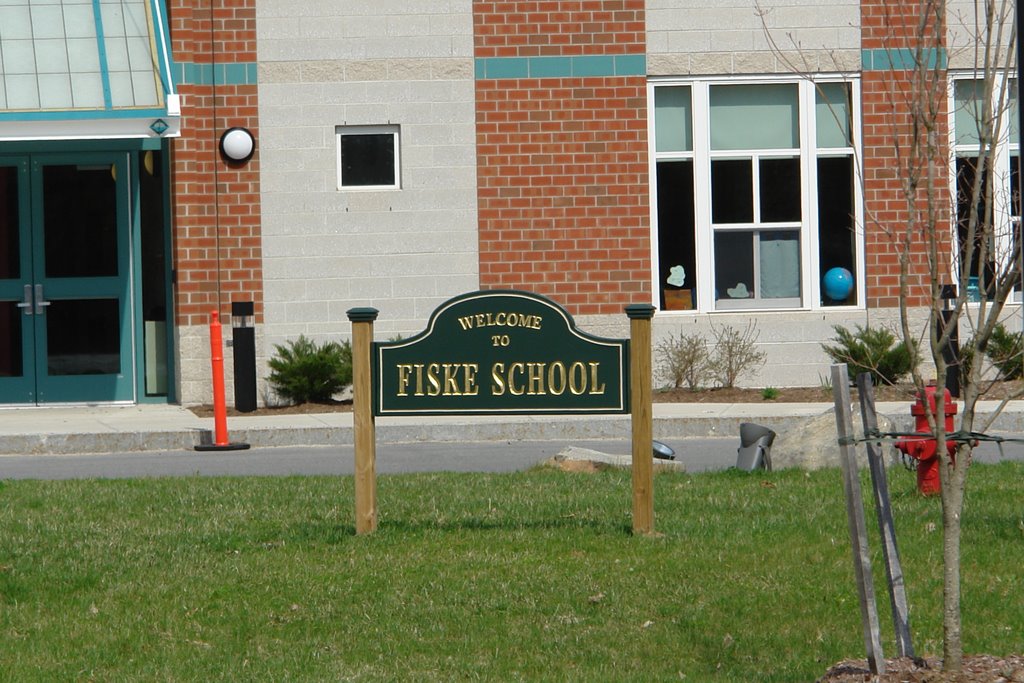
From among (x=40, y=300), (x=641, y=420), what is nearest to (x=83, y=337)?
(x=40, y=300)

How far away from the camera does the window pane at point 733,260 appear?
17.9 meters

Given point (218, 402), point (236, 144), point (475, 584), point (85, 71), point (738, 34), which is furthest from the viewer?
point (738, 34)

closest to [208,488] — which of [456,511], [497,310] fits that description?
[456,511]

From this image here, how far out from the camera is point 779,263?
58.8 ft

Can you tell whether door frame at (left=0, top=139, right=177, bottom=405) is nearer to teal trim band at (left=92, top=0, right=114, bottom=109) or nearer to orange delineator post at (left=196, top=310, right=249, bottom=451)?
teal trim band at (left=92, top=0, right=114, bottom=109)

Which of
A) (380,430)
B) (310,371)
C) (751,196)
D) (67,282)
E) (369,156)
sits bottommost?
(380,430)

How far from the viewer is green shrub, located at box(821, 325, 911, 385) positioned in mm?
16625

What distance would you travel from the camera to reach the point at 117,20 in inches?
665

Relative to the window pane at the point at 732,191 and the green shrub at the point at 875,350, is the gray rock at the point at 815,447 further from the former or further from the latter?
the window pane at the point at 732,191

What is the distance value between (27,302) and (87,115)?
2.80 meters

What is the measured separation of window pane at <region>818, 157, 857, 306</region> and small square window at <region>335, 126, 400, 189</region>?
497 centimetres

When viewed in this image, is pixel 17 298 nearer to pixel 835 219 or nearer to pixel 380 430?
pixel 380 430

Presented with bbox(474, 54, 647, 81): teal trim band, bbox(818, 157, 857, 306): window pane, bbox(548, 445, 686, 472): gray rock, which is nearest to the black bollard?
bbox(474, 54, 647, 81): teal trim band

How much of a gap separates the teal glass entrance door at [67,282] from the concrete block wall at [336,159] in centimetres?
180
